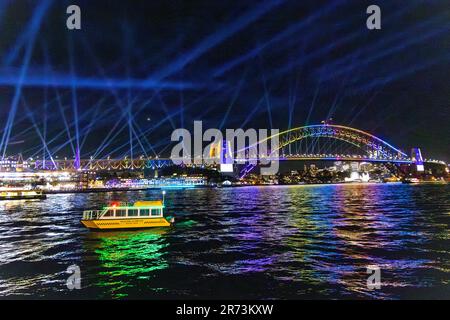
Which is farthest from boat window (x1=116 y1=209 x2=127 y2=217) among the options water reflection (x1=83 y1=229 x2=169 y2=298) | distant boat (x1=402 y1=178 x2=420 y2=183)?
distant boat (x1=402 y1=178 x2=420 y2=183)

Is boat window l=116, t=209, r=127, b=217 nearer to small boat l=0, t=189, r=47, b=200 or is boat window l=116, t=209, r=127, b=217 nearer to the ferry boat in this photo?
the ferry boat

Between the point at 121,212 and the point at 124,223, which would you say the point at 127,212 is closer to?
the point at 121,212

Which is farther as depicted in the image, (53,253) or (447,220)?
(447,220)

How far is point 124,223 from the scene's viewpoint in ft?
100

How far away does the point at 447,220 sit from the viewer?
1328 inches

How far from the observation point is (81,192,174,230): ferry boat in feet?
99.0

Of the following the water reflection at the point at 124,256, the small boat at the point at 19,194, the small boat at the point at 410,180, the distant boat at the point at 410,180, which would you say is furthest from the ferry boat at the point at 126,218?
the distant boat at the point at 410,180

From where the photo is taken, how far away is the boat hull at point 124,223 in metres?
30.1

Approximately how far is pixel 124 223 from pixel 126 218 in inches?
16.3
